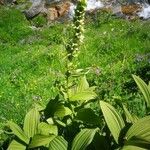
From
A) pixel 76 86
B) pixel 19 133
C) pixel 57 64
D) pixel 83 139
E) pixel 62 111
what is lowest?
pixel 57 64

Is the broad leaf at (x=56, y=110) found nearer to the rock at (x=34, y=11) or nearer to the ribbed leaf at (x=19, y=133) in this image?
the ribbed leaf at (x=19, y=133)

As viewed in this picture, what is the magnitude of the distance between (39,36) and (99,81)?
10.9 meters

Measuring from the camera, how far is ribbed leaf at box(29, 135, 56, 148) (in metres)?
6.21

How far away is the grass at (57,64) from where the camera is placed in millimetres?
11234

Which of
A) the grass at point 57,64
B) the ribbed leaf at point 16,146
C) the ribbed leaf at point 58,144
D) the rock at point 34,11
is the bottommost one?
the rock at point 34,11

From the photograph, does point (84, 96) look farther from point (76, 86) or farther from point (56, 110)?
point (76, 86)

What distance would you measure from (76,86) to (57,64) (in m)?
8.14

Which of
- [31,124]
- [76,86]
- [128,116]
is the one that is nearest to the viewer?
[128,116]

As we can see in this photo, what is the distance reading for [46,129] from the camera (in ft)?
21.5

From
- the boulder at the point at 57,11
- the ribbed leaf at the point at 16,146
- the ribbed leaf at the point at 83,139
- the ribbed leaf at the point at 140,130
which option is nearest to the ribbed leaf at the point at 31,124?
the ribbed leaf at the point at 16,146

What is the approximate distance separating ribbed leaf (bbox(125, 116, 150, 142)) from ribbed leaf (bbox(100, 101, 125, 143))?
22 centimetres

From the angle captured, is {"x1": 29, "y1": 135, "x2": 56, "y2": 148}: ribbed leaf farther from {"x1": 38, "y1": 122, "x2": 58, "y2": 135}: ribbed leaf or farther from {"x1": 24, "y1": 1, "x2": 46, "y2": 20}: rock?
{"x1": 24, "y1": 1, "x2": 46, "y2": 20}: rock

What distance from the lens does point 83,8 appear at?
6152mm

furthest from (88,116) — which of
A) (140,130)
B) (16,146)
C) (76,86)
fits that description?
(76,86)
